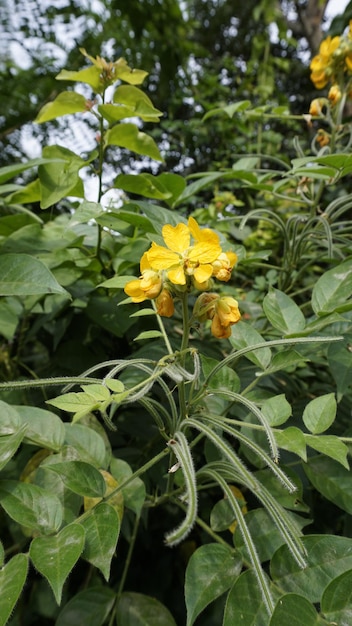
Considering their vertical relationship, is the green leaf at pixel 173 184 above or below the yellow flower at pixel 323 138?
below

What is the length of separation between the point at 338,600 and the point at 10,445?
0.35m

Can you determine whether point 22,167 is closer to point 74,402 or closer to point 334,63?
point 74,402

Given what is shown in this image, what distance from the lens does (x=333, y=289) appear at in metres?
0.65

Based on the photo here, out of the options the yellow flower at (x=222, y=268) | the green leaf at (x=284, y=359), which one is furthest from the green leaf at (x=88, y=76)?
the green leaf at (x=284, y=359)

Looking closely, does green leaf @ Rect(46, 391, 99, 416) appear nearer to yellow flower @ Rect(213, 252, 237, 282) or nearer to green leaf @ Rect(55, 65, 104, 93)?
yellow flower @ Rect(213, 252, 237, 282)

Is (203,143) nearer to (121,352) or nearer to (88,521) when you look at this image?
(121,352)

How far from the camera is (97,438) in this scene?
597 millimetres

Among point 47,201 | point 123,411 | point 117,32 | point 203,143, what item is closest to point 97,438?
point 123,411

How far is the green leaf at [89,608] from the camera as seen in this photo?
560 millimetres

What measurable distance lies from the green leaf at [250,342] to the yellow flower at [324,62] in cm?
67

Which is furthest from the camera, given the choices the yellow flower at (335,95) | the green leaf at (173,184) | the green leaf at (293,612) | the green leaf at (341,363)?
the yellow flower at (335,95)

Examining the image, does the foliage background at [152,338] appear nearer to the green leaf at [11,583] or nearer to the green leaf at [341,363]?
the green leaf at [341,363]

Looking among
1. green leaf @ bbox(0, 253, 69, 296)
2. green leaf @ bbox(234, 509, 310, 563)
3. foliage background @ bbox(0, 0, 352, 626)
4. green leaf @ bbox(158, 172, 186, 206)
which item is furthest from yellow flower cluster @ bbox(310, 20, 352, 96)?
green leaf @ bbox(234, 509, 310, 563)

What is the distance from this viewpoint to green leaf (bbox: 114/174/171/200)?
2.50ft
